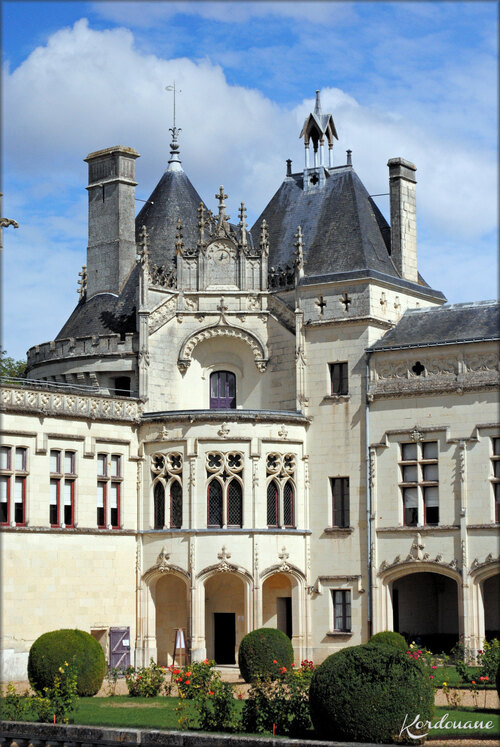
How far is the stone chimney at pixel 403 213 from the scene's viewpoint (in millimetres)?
44094

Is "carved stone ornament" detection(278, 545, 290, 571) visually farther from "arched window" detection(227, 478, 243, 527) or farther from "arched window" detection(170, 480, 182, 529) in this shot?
"arched window" detection(170, 480, 182, 529)

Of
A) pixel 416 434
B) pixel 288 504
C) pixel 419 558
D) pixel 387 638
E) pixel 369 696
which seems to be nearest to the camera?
pixel 369 696

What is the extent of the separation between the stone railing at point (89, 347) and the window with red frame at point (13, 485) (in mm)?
6496

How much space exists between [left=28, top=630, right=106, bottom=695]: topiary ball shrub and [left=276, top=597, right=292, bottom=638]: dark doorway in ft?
32.5

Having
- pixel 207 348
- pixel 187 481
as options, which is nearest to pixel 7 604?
pixel 187 481

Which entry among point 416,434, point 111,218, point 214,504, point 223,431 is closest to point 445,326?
point 416,434

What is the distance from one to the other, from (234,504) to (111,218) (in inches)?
501

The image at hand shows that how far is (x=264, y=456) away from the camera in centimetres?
4028

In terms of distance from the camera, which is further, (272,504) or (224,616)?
(224,616)

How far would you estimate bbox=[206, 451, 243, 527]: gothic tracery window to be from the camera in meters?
39.8

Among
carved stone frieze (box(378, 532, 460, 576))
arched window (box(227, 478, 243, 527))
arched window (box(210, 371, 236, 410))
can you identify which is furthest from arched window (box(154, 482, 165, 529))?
carved stone frieze (box(378, 532, 460, 576))

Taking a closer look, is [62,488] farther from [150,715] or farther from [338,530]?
[150,715]

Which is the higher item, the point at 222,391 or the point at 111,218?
the point at 111,218

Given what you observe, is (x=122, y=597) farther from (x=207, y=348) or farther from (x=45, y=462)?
(x=207, y=348)
